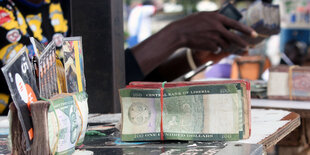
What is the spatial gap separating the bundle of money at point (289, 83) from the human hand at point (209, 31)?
22 centimetres

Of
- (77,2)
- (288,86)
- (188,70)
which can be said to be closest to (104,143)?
(77,2)

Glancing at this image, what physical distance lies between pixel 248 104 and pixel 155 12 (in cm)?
521

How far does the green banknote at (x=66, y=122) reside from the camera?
0.92 metres

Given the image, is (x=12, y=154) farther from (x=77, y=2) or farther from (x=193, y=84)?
(x=77, y=2)

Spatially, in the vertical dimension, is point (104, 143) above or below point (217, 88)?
below

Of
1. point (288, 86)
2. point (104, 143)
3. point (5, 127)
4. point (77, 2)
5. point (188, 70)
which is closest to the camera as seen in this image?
point (104, 143)

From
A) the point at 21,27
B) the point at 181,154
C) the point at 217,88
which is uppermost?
the point at 21,27

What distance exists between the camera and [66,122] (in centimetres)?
96

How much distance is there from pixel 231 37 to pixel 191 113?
1189 millimetres

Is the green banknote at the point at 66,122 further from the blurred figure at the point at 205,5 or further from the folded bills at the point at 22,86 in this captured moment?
the blurred figure at the point at 205,5

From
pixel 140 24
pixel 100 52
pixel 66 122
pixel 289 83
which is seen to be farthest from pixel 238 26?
pixel 140 24

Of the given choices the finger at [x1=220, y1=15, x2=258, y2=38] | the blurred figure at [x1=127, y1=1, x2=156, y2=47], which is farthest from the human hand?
the blurred figure at [x1=127, y1=1, x2=156, y2=47]

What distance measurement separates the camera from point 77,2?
172cm

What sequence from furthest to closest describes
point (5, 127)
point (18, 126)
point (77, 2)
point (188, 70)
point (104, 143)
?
point (188, 70)
point (77, 2)
point (5, 127)
point (104, 143)
point (18, 126)
